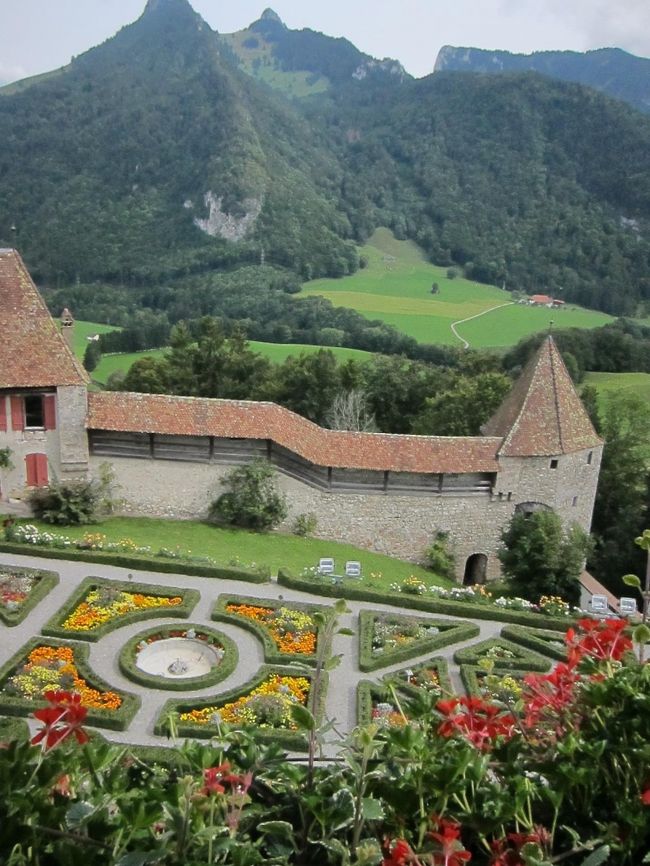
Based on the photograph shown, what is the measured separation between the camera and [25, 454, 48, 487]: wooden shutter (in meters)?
27.1

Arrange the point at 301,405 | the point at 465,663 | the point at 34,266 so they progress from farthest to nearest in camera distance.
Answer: the point at 34,266 → the point at 301,405 → the point at 465,663

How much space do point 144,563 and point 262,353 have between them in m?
47.5

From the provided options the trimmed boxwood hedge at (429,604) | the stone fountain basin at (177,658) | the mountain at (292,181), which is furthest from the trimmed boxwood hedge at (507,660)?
the mountain at (292,181)

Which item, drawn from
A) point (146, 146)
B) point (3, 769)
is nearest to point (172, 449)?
point (3, 769)

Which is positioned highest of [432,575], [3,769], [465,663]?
[3,769]

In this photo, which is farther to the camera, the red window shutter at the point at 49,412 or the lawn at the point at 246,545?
the red window shutter at the point at 49,412

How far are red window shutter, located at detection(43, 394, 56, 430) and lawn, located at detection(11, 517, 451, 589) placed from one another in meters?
3.32

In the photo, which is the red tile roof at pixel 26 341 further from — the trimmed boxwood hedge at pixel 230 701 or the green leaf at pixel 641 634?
the green leaf at pixel 641 634

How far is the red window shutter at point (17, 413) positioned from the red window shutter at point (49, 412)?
28.0 inches

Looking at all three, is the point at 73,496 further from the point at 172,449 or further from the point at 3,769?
the point at 3,769

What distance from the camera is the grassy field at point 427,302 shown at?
90938mm

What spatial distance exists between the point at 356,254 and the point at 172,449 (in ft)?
337

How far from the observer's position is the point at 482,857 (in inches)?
191

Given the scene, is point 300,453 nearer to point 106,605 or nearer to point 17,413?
point 106,605
